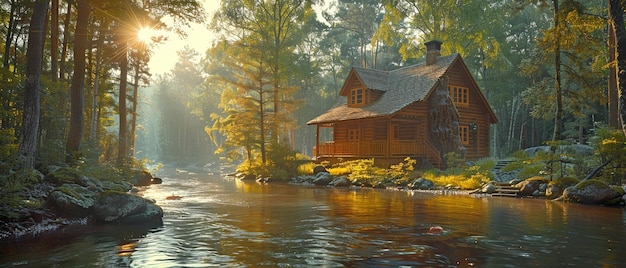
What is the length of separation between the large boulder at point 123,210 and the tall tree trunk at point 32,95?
215cm

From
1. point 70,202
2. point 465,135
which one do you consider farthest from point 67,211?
point 465,135

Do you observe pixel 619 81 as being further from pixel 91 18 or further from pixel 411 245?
pixel 91 18

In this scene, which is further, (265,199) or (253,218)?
(265,199)

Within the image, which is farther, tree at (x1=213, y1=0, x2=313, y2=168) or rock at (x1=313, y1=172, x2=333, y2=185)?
tree at (x1=213, y1=0, x2=313, y2=168)

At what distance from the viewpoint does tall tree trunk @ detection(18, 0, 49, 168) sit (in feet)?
37.3

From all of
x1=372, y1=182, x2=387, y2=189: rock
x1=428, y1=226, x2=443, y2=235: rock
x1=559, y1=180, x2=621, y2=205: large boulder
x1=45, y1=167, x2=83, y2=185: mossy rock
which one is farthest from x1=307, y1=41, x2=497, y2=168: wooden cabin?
x1=45, y1=167, x2=83, y2=185: mossy rock

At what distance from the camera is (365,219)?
39.7 ft

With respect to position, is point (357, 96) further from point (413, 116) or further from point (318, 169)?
point (318, 169)

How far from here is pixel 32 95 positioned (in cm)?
1155

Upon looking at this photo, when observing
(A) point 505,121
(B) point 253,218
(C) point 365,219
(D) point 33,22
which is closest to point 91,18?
(D) point 33,22

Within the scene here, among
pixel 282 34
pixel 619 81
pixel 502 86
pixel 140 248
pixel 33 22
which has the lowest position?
pixel 140 248

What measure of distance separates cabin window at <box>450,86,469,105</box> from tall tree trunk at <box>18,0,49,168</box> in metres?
25.7

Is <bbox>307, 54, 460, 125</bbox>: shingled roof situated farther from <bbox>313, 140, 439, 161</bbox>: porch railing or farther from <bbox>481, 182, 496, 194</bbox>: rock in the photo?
<bbox>481, 182, 496, 194</bbox>: rock

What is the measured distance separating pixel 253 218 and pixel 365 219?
3027 millimetres
